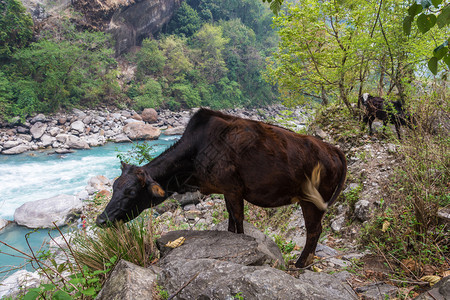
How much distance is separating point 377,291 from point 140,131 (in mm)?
20172

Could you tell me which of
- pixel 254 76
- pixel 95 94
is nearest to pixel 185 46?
pixel 254 76

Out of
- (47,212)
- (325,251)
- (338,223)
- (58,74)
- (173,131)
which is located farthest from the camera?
(173,131)

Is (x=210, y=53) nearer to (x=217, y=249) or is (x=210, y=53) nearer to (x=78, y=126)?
(x=78, y=126)

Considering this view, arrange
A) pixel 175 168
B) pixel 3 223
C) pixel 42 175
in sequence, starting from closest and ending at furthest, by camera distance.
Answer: pixel 175 168
pixel 3 223
pixel 42 175

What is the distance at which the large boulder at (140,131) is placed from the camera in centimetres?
1994

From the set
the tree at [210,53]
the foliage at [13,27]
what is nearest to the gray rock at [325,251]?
the foliage at [13,27]

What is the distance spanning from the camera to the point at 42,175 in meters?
13.8

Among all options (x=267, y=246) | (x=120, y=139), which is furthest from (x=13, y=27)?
(x=267, y=246)

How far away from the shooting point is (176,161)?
3.03 m

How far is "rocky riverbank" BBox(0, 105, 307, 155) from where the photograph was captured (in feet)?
57.7

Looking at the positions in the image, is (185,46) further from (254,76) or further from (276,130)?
(276,130)

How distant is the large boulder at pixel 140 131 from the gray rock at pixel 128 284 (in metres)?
18.2

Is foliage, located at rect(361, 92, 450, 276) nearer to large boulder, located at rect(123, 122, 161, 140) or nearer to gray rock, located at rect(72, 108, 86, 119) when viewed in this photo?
large boulder, located at rect(123, 122, 161, 140)

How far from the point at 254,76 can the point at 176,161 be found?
3918cm
